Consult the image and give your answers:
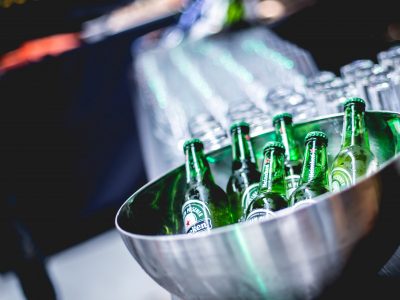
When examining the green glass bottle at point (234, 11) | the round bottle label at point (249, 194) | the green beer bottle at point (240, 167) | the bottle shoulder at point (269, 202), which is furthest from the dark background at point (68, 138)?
the bottle shoulder at point (269, 202)

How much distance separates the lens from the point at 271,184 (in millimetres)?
743

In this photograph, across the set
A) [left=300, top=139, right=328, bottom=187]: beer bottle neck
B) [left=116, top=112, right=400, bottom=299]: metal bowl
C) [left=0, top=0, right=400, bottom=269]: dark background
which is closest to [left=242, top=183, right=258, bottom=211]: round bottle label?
[left=300, top=139, right=328, bottom=187]: beer bottle neck

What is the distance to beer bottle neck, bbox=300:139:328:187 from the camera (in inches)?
28.1

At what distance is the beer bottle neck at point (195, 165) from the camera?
0.87 m

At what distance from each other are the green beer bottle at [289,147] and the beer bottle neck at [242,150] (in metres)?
0.07

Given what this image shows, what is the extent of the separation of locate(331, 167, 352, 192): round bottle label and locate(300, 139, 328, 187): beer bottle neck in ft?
0.09

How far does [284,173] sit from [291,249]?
31 centimetres

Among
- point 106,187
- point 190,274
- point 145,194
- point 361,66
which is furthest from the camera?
point 106,187

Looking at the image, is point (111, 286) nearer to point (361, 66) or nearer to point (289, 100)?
point (289, 100)

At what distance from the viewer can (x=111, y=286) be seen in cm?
297

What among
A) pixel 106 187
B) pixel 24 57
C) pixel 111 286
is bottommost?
pixel 111 286

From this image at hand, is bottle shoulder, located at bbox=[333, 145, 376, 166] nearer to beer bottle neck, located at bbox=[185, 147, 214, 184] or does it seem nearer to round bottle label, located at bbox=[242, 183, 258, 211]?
round bottle label, located at bbox=[242, 183, 258, 211]

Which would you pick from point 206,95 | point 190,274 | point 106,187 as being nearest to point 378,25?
point 206,95

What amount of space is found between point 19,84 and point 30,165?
2.57 ft
